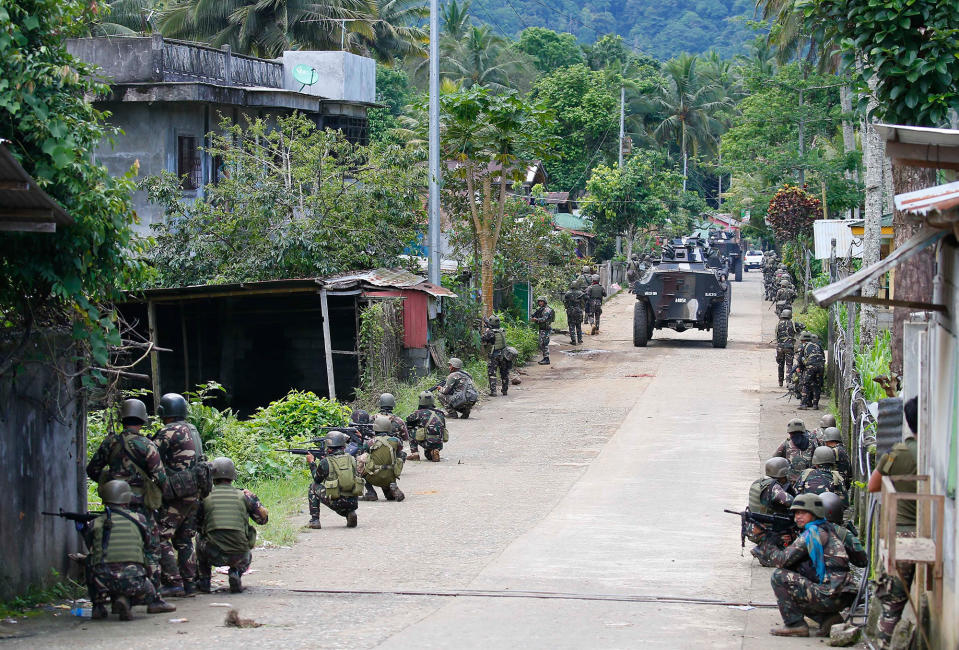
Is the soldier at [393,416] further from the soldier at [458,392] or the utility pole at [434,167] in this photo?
the utility pole at [434,167]

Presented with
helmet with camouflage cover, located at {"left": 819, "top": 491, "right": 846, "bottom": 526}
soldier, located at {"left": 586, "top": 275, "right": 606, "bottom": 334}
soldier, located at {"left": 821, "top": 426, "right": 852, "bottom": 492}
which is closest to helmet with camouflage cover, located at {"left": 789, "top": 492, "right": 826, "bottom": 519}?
helmet with camouflage cover, located at {"left": 819, "top": 491, "right": 846, "bottom": 526}

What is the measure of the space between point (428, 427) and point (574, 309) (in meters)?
12.6

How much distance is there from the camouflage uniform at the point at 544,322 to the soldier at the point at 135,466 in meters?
15.8

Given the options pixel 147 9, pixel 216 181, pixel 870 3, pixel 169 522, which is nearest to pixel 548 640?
→ pixel 169 522

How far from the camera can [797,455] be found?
11.2 m

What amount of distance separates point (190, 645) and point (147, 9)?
39282 mm

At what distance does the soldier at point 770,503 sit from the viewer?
9289 millimetres

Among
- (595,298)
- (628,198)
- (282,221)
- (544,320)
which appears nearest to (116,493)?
(282,221)

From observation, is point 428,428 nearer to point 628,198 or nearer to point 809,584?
point 809,584

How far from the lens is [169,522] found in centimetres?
874

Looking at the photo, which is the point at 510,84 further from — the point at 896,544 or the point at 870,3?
the point at 896,544

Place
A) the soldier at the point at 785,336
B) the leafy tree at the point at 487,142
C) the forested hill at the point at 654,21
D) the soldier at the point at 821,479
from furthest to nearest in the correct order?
the forested hill at the point at 654,21 → the leafy tree at the point at 487,142 → the soldier at the point at 785,336 → the soldier at the point at 821,479

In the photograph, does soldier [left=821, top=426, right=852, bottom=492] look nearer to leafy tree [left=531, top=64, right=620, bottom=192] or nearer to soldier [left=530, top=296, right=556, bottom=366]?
soldier [left=530, top=296, right=556, bottom=366]

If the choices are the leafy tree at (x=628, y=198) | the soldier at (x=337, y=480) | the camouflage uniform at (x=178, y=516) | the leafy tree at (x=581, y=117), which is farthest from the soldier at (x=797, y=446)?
the leafy tree at (x=581, y=117)
